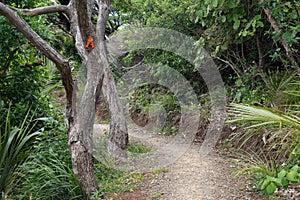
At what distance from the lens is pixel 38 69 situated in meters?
4.14

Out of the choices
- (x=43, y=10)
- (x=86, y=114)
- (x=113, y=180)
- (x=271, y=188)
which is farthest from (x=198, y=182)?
(x=43, y=10)

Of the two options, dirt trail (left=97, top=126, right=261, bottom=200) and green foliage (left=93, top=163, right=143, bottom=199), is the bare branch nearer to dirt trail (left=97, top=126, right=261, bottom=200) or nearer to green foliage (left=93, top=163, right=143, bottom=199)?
green foliage (left=93, top=163, right=143, bottom=199)

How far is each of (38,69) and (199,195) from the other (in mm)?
2805

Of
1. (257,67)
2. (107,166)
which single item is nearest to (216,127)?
(257,67)

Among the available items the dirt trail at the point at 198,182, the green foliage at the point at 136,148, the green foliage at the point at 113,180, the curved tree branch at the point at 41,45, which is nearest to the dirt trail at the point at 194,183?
the dirt trail at the point at 198,182

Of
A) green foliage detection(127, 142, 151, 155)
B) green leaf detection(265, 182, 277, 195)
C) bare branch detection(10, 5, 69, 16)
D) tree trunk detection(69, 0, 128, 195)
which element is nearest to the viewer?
green leaf detection(265, 182, 277, 195)

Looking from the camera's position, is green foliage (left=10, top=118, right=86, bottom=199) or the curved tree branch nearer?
the curved tree branch

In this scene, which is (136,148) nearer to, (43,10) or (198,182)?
(198,182)

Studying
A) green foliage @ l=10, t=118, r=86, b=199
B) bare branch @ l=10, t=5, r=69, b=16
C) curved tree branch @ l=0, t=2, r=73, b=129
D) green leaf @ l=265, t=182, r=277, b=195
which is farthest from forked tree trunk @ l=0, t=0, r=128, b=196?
green leaf @ l=265, t=182, r=277, b=195

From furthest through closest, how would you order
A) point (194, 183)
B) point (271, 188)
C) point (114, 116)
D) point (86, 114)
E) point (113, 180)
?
point (114, 116) < point (113, 180) < point (194, 183) < point (86, 114) < point (271, 188)

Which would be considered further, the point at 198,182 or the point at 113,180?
the point at 113,180

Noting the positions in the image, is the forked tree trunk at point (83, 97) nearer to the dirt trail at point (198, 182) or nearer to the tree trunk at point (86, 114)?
the tree trunk at point (86, 114)

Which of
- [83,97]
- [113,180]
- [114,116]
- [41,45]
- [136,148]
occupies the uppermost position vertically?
[41,45]

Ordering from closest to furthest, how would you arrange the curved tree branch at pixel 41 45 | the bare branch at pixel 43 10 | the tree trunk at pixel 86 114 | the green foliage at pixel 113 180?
the curved tree branch at pixel 41 45 → the tree trunk at pixel 86 114 → the green foliage at pixel 113 180 → the bare branch at pixel 43 10
